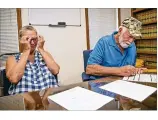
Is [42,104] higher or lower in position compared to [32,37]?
lower

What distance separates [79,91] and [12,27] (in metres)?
0.67

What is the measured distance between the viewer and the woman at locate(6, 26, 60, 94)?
1.19 meters

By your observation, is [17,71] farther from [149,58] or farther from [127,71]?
[149,58]

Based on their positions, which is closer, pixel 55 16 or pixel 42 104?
pixel 42 104

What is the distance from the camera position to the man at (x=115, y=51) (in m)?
1.42

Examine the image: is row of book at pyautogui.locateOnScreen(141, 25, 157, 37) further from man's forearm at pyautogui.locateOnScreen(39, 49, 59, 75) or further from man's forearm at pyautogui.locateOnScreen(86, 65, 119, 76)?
man's forearm at pyautogui.locateOnScreen(39, 49, 59, 75)

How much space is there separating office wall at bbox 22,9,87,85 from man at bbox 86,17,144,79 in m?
0.12

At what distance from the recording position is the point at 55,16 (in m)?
1.46

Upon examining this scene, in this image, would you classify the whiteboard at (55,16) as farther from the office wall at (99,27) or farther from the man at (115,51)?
the man at (115,51)

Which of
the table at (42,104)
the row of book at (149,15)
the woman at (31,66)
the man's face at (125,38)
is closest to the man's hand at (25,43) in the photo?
the woman at (31,66)

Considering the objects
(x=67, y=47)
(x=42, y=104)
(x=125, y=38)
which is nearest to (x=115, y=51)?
(x=125, y=38)

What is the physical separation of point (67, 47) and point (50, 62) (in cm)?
28

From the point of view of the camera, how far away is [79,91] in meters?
0.94

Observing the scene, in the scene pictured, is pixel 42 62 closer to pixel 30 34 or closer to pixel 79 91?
pixel 30 34
